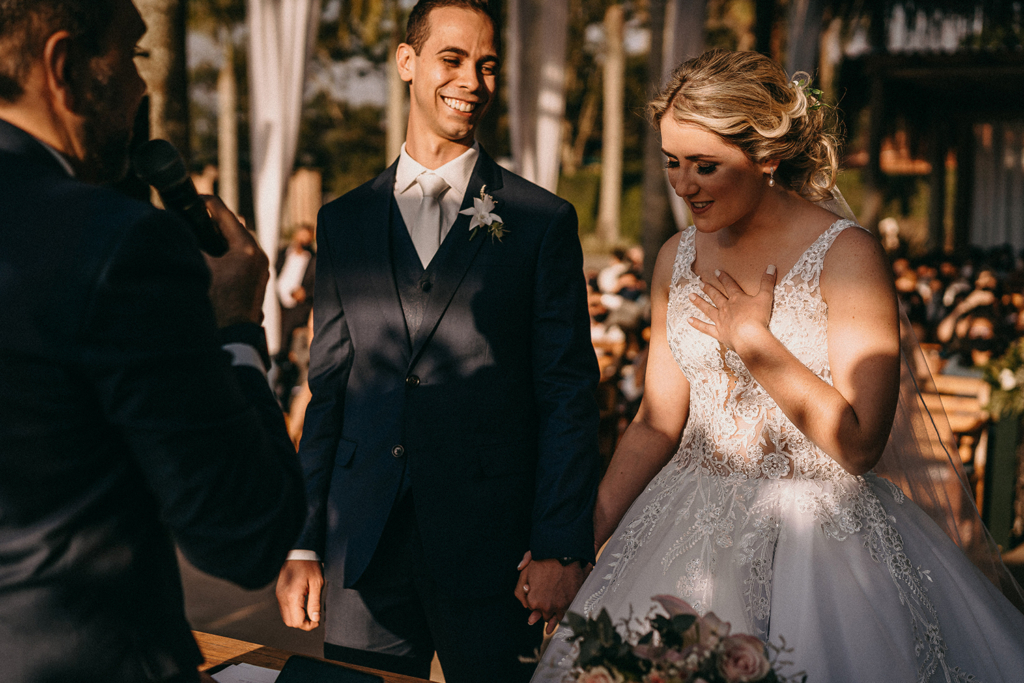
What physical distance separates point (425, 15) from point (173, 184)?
3.95ft

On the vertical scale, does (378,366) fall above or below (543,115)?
below

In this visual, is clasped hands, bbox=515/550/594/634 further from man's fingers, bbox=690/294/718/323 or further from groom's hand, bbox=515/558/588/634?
man's fingers, bbox=690/294/718/323

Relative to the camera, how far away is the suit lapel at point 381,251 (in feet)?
7.00

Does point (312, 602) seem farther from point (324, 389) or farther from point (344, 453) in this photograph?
point (324, 389)

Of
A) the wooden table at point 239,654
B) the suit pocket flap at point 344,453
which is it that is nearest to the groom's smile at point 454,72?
the suit pocket flap at point 344,453

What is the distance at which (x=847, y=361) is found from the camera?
74.8 inches

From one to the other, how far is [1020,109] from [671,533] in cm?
2418

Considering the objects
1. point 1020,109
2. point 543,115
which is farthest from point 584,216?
point 543,115

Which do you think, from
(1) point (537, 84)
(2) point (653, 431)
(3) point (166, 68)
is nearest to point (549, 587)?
(2) point (653, 431)

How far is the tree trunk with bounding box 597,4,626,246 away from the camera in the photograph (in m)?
25.1

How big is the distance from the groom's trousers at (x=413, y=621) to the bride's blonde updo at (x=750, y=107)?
3.81ft

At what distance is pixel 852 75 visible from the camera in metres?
16.4

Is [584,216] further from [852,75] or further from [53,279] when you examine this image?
[53,279]

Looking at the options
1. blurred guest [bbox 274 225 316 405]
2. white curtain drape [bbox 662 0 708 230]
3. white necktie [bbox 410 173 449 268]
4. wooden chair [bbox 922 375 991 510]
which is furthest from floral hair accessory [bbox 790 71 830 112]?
white curtain drape [bbox 662 0 708 230]
